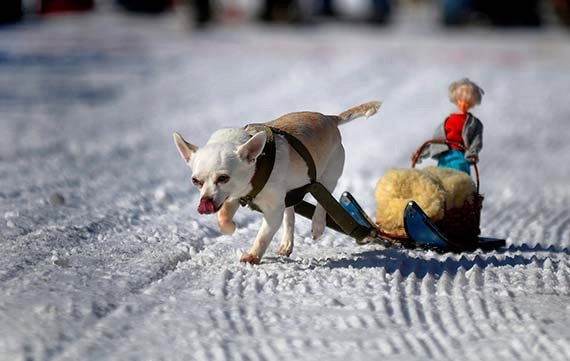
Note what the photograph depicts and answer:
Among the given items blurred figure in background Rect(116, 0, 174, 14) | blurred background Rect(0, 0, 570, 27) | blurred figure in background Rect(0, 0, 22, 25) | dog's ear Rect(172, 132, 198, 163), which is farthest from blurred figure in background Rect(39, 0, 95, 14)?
dog's ear Rect(172, 132, 198, 163)

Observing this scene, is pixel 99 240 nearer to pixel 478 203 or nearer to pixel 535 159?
pixel 478 203

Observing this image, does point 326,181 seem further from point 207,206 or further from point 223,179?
point 207,206

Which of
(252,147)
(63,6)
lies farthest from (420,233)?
(63,6)

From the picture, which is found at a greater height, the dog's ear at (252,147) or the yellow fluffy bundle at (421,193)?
the dog's ear at (252,147)

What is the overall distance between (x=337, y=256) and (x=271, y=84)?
979cm

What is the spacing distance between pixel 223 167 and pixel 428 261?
1356mm

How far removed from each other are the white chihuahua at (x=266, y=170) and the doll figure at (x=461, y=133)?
59cm

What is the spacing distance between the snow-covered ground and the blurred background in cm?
841

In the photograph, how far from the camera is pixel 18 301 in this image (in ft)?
15.3

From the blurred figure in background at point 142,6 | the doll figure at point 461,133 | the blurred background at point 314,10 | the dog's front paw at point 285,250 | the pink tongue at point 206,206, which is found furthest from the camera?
the blurred figure in background at point 142,6

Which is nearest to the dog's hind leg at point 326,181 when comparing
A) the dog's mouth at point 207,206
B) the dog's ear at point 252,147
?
the dog's ear at point 252,147

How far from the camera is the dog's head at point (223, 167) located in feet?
16.4

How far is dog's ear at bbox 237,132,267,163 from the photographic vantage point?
502 centimetres

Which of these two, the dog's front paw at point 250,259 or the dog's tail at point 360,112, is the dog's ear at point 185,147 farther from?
the dog's tail at point 360,112
